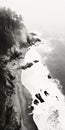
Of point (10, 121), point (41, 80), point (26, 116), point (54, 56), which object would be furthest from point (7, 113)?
point (54, 56)

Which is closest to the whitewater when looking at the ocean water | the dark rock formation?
the dark rock formation

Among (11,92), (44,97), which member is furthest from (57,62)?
(11,92)

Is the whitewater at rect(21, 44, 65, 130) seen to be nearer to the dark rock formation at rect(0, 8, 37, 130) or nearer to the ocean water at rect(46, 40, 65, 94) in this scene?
the dark rock formation at rect(0, 8, 37, 130)

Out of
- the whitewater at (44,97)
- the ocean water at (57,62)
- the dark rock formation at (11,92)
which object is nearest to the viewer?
the dark rock formation at (11,92)

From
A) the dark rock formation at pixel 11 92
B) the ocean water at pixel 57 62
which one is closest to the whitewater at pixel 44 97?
the dark rock formation at pixel 11 92

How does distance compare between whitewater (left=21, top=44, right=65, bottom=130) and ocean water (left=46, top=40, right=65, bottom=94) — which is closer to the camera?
whitewater (left=21, top=44, right=65, bottom=130)

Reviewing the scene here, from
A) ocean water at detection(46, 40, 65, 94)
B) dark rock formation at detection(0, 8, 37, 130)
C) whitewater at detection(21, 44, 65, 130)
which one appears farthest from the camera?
ocean water at detection(46, 40, 65, 94)

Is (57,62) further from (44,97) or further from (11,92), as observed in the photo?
(11,92)

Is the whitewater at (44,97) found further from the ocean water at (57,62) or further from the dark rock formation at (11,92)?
the ocean water at (57,62)

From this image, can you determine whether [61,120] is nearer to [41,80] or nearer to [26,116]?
[26,116]
